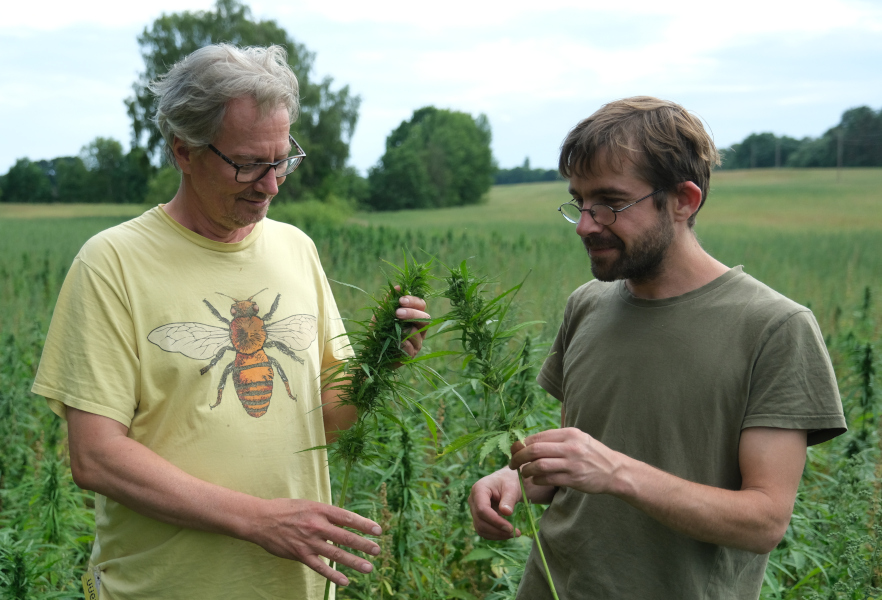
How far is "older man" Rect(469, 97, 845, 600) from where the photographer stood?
1.64 metres

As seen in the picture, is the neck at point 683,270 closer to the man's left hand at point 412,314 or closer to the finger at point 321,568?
the man's left hand at point 412,314

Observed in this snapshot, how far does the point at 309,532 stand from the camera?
1.88 metres

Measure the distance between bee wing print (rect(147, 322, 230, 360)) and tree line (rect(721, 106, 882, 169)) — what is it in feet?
Result: 238

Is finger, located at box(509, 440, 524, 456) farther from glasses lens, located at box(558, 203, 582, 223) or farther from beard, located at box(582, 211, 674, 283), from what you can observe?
glasses lens, located at box(558, 203, 582, 223)

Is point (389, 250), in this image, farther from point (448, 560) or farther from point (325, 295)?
point (325, 295)

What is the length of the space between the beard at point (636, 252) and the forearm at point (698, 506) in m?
0.56

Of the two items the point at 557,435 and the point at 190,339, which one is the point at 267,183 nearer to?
the point at 190,339

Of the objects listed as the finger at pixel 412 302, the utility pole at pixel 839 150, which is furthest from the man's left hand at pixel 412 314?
the utility pole at pixel 839 150

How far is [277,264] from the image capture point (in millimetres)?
2350

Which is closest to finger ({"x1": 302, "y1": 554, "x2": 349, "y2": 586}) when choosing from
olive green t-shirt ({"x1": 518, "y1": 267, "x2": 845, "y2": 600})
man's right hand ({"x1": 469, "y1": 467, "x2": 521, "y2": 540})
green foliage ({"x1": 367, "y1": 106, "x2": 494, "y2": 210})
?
man's right hand ({"x1": 469, "y1": 467, "x2": 521, "y2": 540})

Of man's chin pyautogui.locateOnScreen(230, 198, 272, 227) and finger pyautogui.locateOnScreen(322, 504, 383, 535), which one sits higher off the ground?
man's chin pyautogui.locateOnScreen(230, 198, 272, 227)

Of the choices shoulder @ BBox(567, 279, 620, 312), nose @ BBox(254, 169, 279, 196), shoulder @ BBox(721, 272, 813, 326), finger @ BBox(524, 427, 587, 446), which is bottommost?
finger @ BBox(524, 427, 587, 446)

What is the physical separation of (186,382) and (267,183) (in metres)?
0.67

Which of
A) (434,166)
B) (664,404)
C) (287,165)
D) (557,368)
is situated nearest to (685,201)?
(664,404)
